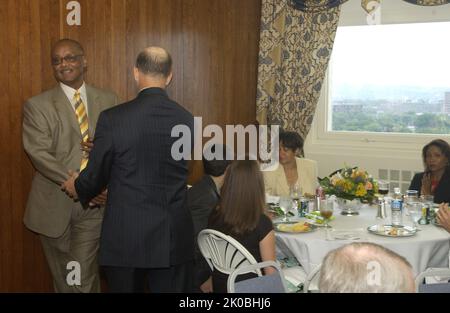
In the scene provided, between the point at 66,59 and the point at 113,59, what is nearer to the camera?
the point at 66,59

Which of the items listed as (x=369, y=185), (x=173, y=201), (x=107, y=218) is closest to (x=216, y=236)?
(x=173, y=201)

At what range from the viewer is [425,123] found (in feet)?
18.1

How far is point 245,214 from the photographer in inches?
111

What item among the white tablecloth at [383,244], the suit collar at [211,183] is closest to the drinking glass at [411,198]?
the white tablecloth at [383,244]

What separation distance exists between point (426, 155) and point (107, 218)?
9.13ft

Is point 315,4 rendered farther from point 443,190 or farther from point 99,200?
point 99,200

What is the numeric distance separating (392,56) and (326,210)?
2.78 metres

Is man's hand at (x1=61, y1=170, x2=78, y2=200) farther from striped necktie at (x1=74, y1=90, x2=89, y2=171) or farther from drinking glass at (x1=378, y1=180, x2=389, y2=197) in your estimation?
drinking glass at (x1=378, y1=180, x2=389, y2=197)

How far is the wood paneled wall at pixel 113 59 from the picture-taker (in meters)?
3.33

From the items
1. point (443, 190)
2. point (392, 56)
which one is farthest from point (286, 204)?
point (392, 56)

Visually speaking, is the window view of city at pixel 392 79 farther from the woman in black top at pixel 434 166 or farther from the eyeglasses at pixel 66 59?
the eyeglasses at pixel 66 59

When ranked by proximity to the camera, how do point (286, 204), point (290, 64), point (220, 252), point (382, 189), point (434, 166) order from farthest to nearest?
point (290, 64) → point (434, 166) → point (382, 189) → point (286, 204) → point (220, 252)

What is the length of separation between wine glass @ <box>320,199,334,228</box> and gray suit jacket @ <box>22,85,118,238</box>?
4.85 ft
